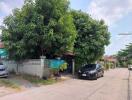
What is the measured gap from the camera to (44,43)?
70.6 feet

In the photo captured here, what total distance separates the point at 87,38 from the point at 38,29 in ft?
31.6

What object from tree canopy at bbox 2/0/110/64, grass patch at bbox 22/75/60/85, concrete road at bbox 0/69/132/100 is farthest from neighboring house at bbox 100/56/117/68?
concrete road at bbox 0/69/132/100

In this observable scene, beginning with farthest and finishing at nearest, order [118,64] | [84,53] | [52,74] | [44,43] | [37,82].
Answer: [118,64], [84,53], [52,74], [44,43], [37,82]

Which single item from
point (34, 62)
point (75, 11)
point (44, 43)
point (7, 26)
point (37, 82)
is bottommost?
point (37, 82)

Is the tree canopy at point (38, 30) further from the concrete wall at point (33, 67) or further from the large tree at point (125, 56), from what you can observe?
the large tree at point (125, 56)

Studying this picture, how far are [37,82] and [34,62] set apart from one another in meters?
3.15

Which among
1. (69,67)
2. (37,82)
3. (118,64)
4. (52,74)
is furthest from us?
(118,64)

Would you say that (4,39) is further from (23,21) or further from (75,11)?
(75,11)

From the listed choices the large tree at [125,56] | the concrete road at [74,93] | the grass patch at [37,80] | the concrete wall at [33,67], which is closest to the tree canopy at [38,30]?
the concrete wall at [33,67]

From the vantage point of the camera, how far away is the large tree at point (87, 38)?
29.5m

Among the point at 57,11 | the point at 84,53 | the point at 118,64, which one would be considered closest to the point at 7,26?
the point at 57,11

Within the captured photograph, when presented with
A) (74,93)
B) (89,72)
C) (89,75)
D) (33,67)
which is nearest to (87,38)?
(89,72)

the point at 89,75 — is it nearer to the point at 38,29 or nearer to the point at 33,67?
the point at 33,67

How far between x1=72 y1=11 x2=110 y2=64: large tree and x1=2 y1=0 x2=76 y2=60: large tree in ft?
21.5
